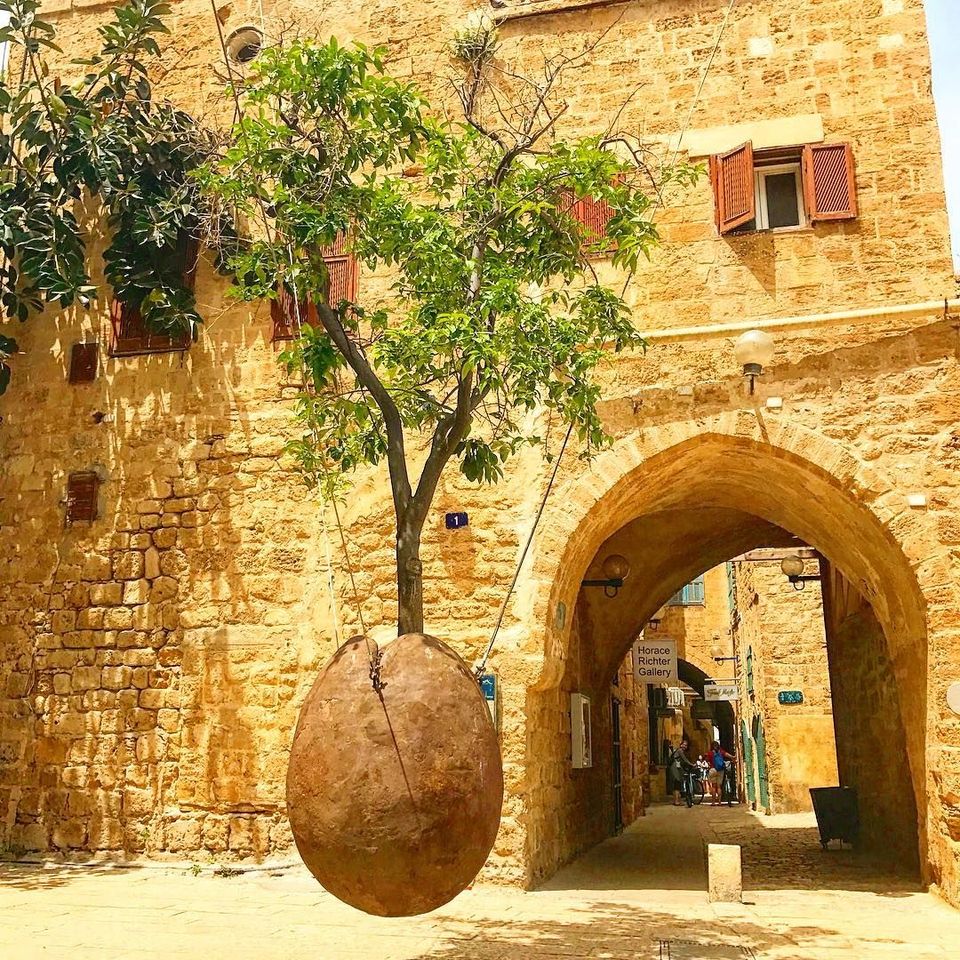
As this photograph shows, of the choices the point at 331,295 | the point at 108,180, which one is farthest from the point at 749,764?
the point at 108,180

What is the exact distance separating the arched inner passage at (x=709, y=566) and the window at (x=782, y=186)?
181 centimetres

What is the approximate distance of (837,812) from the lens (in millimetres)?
9906

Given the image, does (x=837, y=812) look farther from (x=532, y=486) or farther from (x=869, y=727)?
(x=532, y=486)

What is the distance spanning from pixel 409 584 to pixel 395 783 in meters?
0.93

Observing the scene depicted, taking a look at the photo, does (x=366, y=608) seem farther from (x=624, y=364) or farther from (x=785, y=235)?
(x=785, y=235)

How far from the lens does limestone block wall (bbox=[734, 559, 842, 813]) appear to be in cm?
1447

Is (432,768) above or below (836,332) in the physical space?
below

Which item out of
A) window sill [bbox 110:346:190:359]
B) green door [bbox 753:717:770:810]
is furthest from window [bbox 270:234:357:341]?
green door [bbox 753:717:770:810]

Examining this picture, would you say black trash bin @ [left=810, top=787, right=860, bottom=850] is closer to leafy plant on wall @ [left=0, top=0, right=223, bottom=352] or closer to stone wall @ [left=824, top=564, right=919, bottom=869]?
stone wall @ [left=824, top=564, right=919, bottom=869]

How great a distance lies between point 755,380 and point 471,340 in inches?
142

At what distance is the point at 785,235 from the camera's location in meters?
7.25

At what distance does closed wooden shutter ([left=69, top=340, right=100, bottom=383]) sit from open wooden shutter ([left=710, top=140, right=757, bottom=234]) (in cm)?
539

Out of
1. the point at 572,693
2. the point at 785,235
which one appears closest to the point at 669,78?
the point at 785,235

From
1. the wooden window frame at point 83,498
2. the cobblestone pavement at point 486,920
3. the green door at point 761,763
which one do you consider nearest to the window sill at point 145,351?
the wooden window frame at point 83,498
